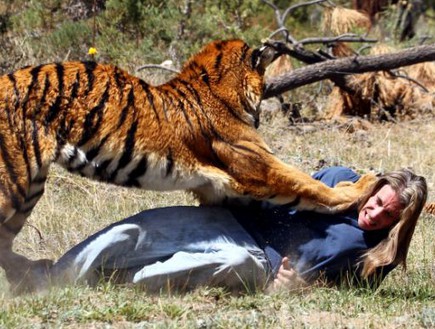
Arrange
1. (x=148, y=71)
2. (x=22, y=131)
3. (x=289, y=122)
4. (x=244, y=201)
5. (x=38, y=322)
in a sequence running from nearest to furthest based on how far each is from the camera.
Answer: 1. (x=38, y=322)
2. (x=22, y=131)
3. (x=244, y=201)
4. (x=289, y=122)
5. (x=148, y=71)

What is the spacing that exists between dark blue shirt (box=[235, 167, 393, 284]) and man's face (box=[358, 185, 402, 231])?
0.28 feet

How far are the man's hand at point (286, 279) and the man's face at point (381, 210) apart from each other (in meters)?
0.43

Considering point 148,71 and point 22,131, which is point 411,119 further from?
point 22,131

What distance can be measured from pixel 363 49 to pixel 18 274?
691cm

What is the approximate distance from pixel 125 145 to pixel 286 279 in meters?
1.10

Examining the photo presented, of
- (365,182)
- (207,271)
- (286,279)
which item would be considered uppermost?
(365,182)

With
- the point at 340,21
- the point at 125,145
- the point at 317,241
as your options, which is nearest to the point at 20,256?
the point at 125,145

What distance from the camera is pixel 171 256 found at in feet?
16.0

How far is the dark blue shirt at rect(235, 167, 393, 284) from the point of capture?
4.87 meters

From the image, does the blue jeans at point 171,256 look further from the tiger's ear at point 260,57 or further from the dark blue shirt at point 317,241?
the tiger's ear at point 260,57

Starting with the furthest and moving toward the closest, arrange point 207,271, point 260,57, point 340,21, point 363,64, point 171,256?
1. point 340,21
2. point 363,64
3. point 260,57
4. point 171,256
5. point 207,271

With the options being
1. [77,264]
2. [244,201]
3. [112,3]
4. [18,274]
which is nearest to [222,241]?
[244,201]

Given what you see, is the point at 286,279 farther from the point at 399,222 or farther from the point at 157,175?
the point at 157,175

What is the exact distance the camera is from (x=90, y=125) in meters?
4.91
